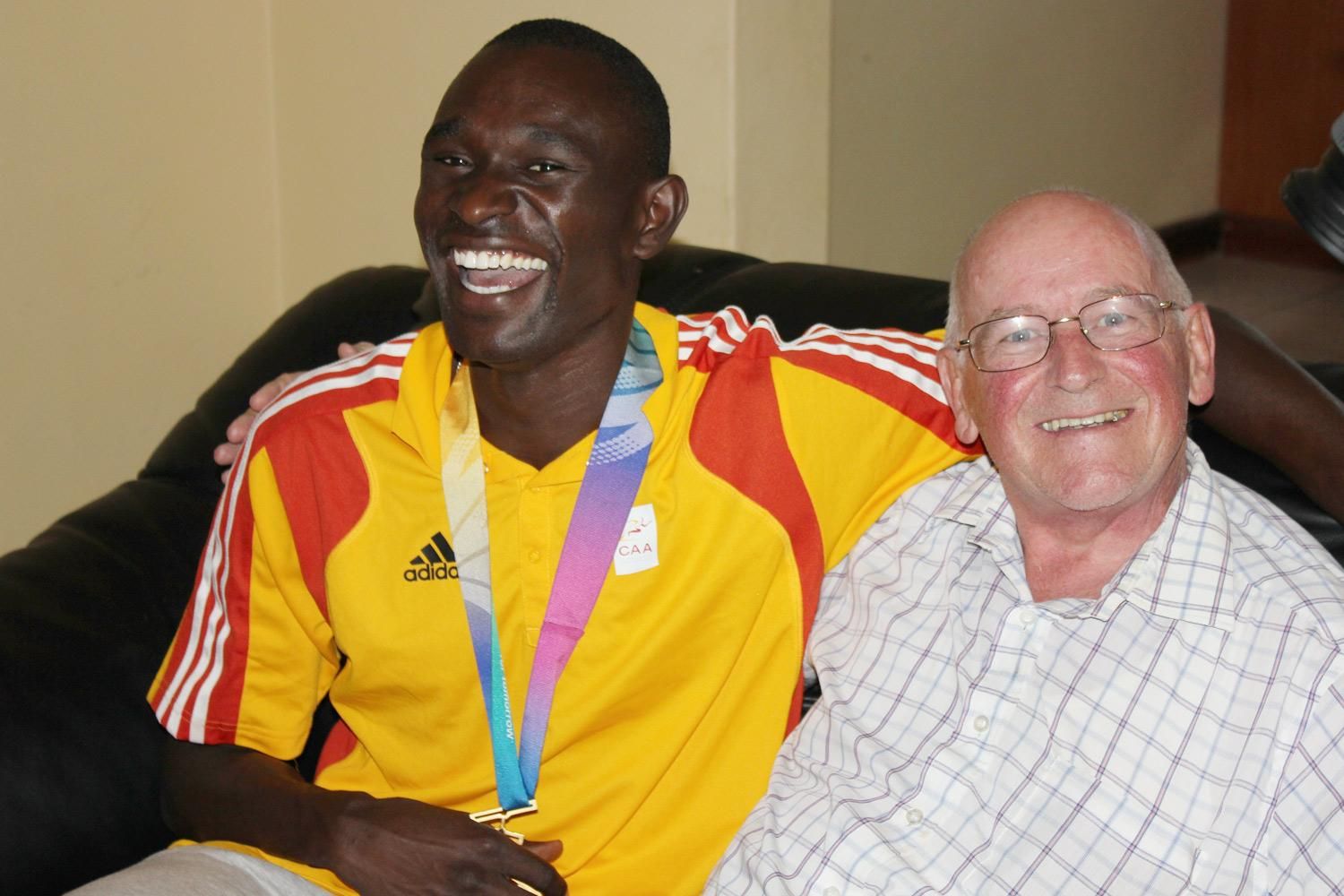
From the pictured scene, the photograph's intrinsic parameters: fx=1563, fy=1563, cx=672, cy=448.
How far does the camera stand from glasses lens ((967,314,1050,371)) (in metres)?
1.80

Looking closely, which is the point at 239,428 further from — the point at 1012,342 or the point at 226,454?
the point at 1012,342

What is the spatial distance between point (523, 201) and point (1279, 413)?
942mm

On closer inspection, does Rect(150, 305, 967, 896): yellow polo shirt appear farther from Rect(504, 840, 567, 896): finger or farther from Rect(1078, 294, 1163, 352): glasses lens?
Rect(1078, 294, 1163, 352): glasses lens

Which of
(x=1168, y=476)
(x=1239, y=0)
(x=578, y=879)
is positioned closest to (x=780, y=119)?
(x=1168, y=476)

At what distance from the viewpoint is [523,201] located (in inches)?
72.5

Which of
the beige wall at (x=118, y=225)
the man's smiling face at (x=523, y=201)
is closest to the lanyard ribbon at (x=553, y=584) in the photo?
the man's smiling face at (x=523, y=201)

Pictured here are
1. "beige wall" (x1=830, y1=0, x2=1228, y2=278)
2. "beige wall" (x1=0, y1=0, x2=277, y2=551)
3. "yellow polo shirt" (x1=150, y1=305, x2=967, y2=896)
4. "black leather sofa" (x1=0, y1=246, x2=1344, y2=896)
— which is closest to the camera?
"yellow polo shirt" (x1=150, y1=305, x2=967, y2=896)

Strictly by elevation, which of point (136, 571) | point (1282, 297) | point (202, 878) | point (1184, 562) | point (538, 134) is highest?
point (538, 134)

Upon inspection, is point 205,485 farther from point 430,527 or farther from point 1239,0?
point 1239,0

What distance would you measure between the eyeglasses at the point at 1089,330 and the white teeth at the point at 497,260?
21.0 inches

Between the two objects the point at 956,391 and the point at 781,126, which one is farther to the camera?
the point at 781,126

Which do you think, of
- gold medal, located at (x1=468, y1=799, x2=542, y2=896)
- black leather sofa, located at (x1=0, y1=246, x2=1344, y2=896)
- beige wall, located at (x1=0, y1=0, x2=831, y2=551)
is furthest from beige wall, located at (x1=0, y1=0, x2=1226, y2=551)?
gold medal, located at (x1=468, y1=799, x2=542, y2=896)

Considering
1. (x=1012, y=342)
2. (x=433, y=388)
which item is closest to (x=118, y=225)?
(x=433, y=388)

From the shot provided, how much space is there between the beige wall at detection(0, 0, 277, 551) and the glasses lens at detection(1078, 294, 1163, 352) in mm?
2311
